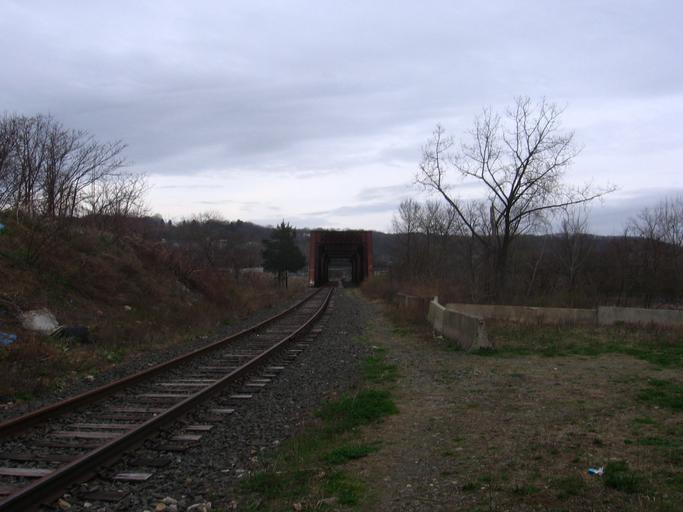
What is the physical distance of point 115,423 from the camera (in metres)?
6.59

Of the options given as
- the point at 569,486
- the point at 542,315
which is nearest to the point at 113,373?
the point at 569,486

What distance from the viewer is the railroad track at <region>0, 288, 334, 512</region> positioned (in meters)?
4.73

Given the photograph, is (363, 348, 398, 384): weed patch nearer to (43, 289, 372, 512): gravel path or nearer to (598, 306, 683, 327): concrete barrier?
(43, 289, 372, 512): gravel path

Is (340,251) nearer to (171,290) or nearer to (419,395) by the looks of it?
(171,290)

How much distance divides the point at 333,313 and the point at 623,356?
14.9 meters

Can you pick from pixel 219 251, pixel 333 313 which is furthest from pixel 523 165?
pixel 219 251

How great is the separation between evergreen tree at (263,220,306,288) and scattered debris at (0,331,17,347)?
44638 mm

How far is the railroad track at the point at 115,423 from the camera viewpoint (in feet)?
15.5

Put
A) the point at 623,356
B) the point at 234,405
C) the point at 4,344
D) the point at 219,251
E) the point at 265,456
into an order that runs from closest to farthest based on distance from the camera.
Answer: the point at 265,456, the point at 234,405, the point at 4,344, the point at 623,356, the point at 219,251

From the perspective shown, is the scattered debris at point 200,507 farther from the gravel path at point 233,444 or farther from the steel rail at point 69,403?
the steel rail at point 69,403

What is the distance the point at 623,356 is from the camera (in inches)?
427

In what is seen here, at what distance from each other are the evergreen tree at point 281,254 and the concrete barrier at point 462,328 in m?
40.6

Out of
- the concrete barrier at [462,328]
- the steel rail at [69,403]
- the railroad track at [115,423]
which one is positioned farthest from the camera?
the concrete barrier at [462,328]

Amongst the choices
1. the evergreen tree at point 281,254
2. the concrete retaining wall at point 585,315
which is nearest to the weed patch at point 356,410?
the concrete retaining wall at point 585,315
